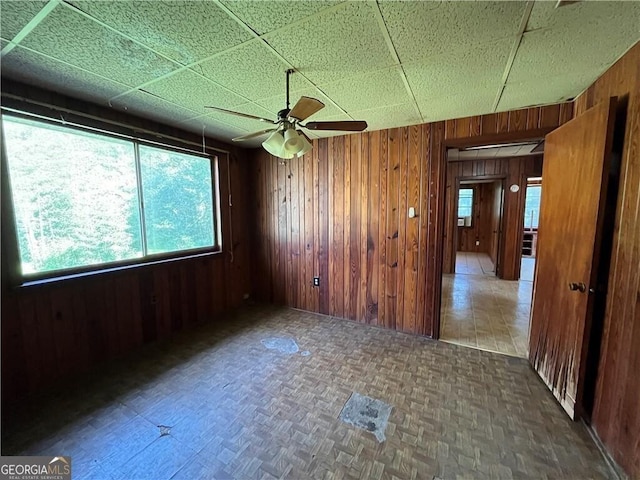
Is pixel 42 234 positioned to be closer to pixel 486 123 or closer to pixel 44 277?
pixel 44 277

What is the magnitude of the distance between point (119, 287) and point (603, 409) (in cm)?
378

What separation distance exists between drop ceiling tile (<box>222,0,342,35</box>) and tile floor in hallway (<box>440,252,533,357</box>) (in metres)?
3.05

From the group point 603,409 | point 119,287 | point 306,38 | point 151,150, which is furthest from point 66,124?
point 603,409

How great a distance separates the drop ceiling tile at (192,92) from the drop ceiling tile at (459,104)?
160 centimetres

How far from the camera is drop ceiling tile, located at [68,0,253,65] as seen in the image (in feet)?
3.92

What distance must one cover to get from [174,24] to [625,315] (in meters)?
2.81

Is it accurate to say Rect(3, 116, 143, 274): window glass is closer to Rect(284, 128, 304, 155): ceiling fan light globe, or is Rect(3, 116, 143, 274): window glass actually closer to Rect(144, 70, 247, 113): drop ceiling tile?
Rect(144, 70, 247, 113): drop ceiling tile

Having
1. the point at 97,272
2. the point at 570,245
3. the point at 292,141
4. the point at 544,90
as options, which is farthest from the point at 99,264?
the point at 544,90

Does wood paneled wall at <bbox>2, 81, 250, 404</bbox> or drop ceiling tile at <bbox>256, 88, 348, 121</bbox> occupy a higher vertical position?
drop ceiling tile at <bbox>256, 88, 348, 121</bbox>

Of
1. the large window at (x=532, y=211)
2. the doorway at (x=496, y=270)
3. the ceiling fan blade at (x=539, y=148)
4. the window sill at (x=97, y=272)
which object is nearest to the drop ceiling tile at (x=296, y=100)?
the window sill at (x=97, y=272)

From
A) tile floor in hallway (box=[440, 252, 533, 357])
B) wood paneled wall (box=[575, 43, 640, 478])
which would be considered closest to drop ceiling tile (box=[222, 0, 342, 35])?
wood paneled wall (box=[575, 43, 640, 478])

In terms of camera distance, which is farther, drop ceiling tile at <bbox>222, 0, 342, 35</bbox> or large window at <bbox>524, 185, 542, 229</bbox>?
large window at <bbox>524, 185, 542, 229</bbox>

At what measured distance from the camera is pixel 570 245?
1833 mm

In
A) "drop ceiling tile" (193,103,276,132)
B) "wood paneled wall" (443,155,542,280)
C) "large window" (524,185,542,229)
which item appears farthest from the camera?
"large window" (524,185,542,229)
